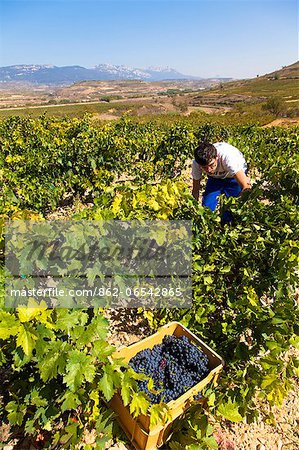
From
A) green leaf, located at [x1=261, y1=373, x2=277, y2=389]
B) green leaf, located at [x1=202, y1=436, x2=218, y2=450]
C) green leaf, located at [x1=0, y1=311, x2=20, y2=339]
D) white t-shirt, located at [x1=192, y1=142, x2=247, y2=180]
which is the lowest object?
green leaf, located at [x1=202, y1=436, x2=218, y2=450]

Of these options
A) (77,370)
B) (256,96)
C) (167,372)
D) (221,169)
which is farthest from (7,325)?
(256,96)

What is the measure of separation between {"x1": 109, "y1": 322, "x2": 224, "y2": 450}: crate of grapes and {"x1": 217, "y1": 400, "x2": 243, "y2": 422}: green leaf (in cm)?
21

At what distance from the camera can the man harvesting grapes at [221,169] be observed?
3454 millimetres

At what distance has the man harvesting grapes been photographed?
3454 millimetres

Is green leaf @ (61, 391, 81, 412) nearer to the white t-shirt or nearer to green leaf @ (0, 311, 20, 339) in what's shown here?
green leaf @ (0, 311, 20, 339)

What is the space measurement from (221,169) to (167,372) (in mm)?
2455

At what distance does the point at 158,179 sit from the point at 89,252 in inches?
282

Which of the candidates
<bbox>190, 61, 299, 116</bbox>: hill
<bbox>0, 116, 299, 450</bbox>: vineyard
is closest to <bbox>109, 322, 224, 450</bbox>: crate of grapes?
<bbox>0, 116, 299, 450</bbox>: vineyard

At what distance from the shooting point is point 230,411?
2.09 metres

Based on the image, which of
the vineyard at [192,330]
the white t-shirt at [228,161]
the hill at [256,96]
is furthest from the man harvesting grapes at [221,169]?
the hill at [256,96]

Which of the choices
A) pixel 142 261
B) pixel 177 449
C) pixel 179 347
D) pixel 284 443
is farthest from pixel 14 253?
pixel 284 443

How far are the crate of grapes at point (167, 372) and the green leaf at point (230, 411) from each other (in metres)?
0.21

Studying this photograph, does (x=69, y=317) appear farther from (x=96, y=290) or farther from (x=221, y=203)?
(x=221, y=203)

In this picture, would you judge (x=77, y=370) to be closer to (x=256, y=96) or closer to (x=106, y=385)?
(x=106, y=385)
